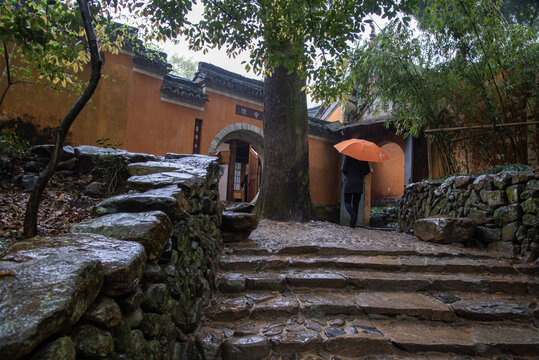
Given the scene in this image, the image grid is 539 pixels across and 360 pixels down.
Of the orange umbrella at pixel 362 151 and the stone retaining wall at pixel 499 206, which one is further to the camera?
the orange umbrella at pixel 362 151

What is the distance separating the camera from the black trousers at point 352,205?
229 inches

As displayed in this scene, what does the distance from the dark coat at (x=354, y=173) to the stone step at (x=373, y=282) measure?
3.03 m

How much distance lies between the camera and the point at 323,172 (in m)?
11.3

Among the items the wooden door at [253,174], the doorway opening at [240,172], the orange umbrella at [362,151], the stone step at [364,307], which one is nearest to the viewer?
the stone step at [364,307]

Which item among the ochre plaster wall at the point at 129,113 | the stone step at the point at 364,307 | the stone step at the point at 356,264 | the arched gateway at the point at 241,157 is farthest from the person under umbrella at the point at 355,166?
the ochre plaster wall at the point at 129,113

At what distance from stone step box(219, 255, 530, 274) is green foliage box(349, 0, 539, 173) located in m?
2.41

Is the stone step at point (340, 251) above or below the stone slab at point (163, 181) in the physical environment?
below

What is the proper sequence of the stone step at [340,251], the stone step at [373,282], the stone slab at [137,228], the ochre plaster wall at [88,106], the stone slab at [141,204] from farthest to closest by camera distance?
the ochre plaster wall at [88,106]
the stone step at [340,251]
the stone step at [373,282]
the stone slab at [141,204]
the stone slab at [137,228]

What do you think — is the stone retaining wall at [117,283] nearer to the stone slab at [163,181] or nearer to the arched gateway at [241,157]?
the stone slab at [163,181]

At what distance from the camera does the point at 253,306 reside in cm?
245

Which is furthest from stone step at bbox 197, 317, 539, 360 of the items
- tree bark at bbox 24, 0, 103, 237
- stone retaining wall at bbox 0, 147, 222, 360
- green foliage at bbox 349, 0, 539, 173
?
green foliage at bbox 349, 0, 539, 173

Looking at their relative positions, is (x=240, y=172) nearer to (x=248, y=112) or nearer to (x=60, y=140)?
(x=248, y=112)

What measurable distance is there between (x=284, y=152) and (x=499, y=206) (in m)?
3.61

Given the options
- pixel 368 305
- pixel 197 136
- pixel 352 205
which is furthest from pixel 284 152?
pixel 368 305
